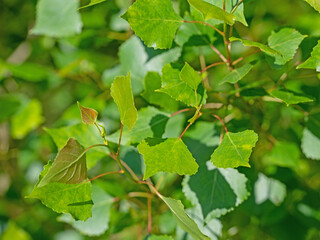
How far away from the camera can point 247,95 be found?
79cm

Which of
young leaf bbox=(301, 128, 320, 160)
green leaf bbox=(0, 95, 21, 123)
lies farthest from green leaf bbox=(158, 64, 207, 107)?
green leaf bbox=(0, 95, 21, 123)

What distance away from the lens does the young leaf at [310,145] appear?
94 centimetres

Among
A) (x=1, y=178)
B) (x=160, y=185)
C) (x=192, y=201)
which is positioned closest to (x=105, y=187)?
(x=160, y=185)

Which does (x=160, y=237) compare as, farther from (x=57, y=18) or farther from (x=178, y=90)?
(x=57, y=18)

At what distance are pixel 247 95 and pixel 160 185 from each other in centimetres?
39

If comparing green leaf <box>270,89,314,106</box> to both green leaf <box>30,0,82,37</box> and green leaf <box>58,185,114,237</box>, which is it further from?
green leaf <box>30,0,82,37</box>

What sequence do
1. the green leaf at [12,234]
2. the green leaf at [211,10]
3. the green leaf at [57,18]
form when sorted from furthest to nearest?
1. the green leaf at [12,234]
2. the green leaf at [57,18]
3. the green leaf at [211,10]

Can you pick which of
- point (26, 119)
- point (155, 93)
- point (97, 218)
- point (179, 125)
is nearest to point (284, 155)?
point (179, 125)

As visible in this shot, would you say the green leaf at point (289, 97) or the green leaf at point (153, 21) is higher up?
the green leaf at point (153, 21)

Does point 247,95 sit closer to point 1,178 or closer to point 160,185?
point 160,185

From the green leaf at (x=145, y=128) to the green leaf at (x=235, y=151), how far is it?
7.0 inches

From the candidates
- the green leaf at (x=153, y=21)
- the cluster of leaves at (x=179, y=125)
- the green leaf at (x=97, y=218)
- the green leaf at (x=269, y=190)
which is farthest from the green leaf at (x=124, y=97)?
the green leaf at (x=269, y=190)

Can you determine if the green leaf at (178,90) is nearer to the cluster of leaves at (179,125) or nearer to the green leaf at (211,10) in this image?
the cluster of leaves at (179,125)

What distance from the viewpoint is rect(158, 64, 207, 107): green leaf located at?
70cm
